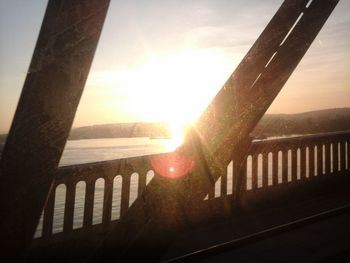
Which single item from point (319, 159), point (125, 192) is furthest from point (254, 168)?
point (125, 192)

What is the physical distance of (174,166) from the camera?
1.28 m

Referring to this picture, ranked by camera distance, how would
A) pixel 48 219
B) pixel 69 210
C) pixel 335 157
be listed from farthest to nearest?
pixel 335 157 → pixel 69 210 → pixel 48 219

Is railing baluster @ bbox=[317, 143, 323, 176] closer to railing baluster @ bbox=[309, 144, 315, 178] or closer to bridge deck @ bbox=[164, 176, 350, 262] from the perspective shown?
railing baluster @ bbox=[309, 144, 315, 178]

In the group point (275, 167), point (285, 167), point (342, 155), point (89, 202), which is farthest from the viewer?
point (342, 155)

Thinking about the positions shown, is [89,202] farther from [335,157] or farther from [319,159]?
[335,157]

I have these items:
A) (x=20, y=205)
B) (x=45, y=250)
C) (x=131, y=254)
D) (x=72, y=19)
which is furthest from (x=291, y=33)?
(x=45, y=250)

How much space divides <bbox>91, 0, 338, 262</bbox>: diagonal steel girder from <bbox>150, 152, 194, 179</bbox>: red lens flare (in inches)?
0.7

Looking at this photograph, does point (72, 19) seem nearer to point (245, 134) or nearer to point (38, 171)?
point (38, 171)

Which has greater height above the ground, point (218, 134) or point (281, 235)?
point (218, 134)

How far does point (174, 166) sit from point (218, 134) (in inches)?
8.4

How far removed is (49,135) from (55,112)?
0.23 ft

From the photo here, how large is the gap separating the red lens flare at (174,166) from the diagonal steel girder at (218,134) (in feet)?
0.06

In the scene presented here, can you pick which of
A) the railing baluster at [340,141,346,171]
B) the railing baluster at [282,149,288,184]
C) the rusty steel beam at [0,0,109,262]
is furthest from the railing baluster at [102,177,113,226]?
the railing baluster at [340,141,346,171]

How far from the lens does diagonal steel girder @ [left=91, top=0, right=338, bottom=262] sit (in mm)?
1242
